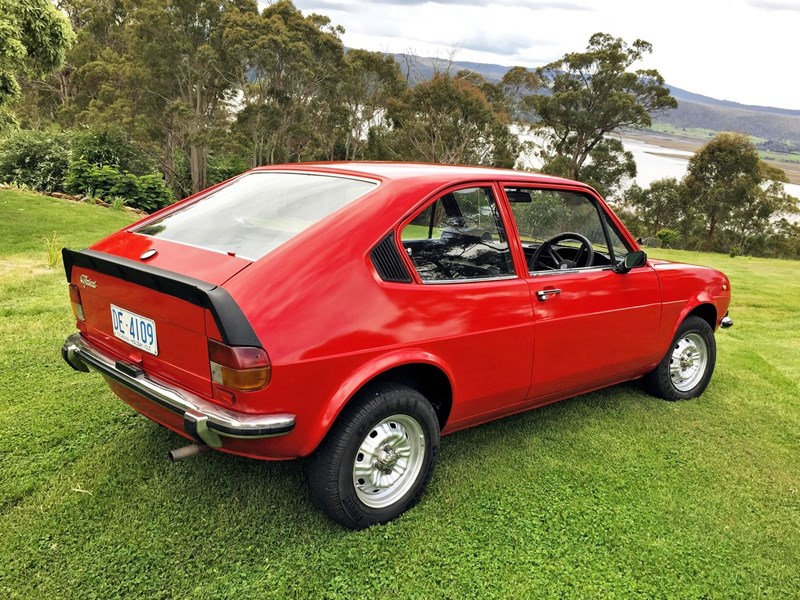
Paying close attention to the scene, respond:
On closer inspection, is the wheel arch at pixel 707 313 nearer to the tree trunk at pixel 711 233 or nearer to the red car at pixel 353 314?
the red car at pixel 353 314

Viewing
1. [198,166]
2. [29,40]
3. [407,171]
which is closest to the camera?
[407,171]

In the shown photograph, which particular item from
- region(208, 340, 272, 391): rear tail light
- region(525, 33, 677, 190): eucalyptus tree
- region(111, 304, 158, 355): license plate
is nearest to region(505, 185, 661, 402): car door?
region(208, 340, 272, 391): rear tail light

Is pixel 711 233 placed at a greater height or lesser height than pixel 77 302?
lesser

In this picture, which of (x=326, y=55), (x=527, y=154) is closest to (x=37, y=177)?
(x=326, y=55)

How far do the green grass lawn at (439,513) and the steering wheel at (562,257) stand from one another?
1.08 meters

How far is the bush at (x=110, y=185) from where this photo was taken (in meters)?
14.5

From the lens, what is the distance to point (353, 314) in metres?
2.30

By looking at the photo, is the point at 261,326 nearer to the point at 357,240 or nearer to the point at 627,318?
the point at 357,240

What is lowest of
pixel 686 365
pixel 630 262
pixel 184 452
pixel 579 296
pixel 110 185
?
pixel 110 185

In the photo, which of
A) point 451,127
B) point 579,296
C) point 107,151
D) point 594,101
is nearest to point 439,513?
point 579,296

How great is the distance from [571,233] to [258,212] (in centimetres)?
202

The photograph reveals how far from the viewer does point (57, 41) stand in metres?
9.32

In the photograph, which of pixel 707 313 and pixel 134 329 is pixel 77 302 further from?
pixel 707 313

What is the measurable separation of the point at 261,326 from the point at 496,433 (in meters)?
1.98
